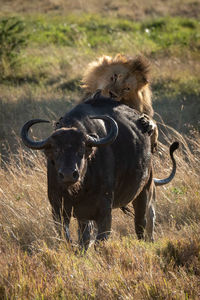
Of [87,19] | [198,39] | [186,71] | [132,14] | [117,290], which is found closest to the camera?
[117,290]

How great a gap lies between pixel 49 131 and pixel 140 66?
188 inches

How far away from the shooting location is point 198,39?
63.7 ft

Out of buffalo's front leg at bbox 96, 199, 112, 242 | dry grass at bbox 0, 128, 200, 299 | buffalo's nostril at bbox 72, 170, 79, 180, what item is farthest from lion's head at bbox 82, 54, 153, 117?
buffalo's nostril at bbox 72, 170, 79, 180

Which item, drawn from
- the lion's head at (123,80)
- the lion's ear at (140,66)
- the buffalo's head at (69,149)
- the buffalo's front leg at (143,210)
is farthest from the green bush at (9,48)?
the buffalo's head at (69,149)

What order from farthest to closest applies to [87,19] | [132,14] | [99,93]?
[132,14]
[87,19]
[99,93]

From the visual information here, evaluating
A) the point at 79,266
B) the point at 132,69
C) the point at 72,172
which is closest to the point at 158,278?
the point at 79,266

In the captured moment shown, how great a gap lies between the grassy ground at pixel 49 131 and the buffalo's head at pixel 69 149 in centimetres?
79

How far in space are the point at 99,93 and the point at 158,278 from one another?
223 centimetres

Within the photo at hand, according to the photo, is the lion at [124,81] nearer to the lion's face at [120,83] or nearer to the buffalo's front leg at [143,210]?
the lion's face at [120,83]

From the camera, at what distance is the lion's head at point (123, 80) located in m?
6.93

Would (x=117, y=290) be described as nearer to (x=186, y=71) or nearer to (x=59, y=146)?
(x=59, y=146)

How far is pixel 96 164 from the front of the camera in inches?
210

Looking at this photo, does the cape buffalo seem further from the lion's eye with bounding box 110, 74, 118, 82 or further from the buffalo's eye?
the lion's eye with bounding box 110, 74, 118, 82

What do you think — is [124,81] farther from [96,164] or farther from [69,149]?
[69,149]
